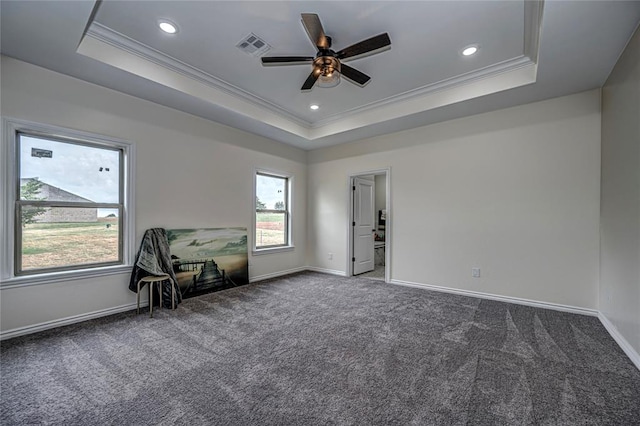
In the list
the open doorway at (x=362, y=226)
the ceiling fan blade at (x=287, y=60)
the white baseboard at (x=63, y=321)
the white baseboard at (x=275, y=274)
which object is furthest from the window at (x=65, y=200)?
the open doorway at (x=362, y=226)

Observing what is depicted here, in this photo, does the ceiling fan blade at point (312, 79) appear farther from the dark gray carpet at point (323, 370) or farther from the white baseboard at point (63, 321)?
the white baseboard at point (63, 321)

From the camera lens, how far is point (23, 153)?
9.43 ft

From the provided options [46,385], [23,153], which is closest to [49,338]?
[46,385]

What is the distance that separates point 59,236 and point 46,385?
176 centimetres

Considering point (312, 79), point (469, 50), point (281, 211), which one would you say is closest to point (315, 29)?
point (312, 79)

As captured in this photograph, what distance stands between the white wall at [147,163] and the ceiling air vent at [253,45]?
5.48 ft

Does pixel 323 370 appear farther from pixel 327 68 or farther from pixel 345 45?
pixel 345 45

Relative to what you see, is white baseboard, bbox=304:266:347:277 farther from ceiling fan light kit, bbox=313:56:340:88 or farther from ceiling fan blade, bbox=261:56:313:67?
ceiling fan blade, bbox=261:56:313:67

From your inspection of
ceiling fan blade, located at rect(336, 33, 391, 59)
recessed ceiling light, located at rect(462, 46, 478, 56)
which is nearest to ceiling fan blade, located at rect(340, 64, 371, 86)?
ceiling fan blade, located at rect(336, 33, 391, 59)

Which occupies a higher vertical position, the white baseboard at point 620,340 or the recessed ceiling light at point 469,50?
the recessed ceiling light at point 469,50

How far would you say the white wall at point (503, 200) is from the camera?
3430 millimetres

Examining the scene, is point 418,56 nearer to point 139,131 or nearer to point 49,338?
point 139,131

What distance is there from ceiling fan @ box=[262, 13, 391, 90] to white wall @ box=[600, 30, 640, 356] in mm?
2233

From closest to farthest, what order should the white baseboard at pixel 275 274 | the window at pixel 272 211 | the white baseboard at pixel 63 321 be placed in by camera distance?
the white baseboard at pixel 63 321 → the white baseboard at pixel 275 274 → the window at pixel 272 211
